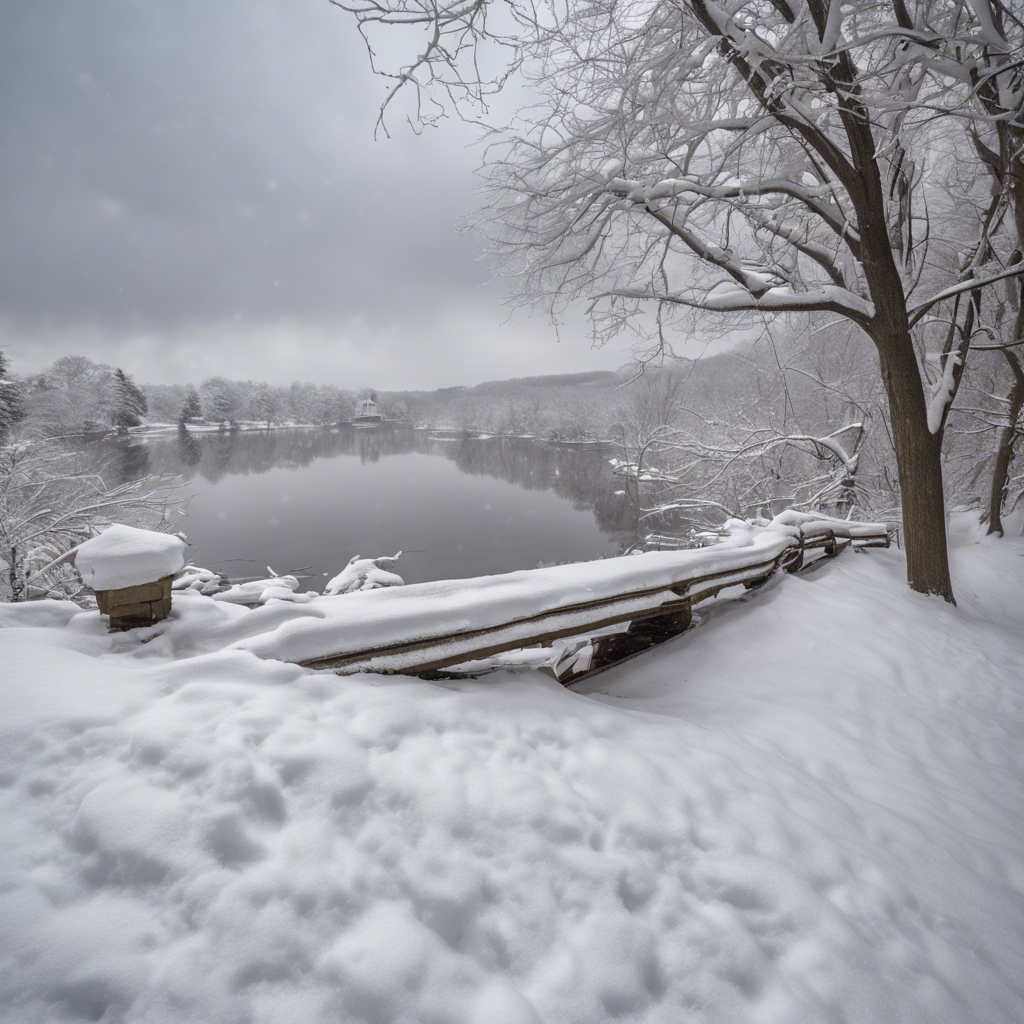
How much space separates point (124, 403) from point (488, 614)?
1477 inches

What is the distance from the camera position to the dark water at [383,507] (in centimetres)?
2470

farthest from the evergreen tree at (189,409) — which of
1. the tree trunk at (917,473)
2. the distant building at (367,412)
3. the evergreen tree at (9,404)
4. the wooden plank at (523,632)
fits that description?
the tree trunk at (917,473)

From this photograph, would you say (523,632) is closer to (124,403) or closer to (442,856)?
(442,856)

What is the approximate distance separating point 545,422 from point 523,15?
85.0 m

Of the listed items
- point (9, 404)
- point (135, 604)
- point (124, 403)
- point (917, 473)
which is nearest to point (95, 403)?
point (124, 403)

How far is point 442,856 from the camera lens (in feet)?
4.47

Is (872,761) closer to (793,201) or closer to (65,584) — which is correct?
(793,201)

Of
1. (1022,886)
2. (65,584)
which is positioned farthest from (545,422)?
(1022,886)

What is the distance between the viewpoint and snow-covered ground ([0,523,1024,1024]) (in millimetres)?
1027

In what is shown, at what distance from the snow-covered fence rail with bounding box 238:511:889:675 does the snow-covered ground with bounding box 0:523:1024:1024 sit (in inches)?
5.6

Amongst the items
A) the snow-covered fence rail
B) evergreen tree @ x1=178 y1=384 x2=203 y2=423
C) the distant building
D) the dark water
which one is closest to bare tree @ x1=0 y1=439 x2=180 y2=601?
the dark water

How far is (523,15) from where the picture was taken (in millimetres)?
3967

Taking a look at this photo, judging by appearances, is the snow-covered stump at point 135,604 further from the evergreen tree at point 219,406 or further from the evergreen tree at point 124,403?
the evergreen tree at point 219,406

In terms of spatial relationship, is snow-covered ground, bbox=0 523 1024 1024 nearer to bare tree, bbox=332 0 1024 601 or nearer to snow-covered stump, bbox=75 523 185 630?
snow-covered stump, bbox=75 523 185 630
